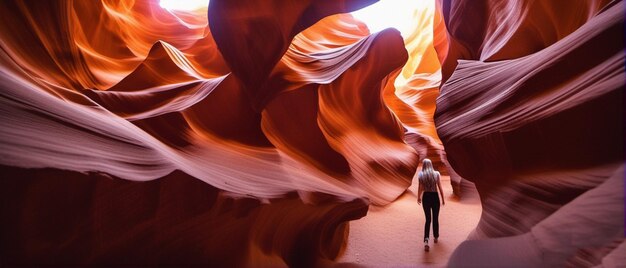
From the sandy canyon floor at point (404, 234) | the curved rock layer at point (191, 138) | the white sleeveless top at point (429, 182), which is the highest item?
the curved rock layer at point (191, 138)

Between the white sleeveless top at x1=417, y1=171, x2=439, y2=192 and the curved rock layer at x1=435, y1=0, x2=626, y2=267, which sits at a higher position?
the curved rock layer at x1=435, y1=0, x2=626, y2=267

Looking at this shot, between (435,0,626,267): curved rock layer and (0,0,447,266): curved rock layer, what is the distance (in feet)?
3.89

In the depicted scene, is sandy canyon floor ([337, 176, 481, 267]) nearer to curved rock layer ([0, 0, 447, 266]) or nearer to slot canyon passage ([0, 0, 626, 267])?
slot canyon passage ([0, 0, 626, 267])

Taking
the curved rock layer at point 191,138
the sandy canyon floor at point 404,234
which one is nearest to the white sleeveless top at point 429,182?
the sandy canyon floor at point 404,234

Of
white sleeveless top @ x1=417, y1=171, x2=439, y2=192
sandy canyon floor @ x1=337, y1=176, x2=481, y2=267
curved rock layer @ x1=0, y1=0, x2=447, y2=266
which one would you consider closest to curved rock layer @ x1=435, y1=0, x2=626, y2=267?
white sleeveless top @ x1=417, y1=171, x2=439, y2=192

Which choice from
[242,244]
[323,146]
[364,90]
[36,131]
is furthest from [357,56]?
[36,131]

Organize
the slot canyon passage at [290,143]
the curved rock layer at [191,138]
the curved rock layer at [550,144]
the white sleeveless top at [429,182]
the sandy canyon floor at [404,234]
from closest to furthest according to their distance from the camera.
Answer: the curved rock layer at [550,144]
the slot canyon passage at [290,143]
the curved rock layer at [191,138]
the sandy canyon floor at [404,234]
the white sleeveless top at [429,182]

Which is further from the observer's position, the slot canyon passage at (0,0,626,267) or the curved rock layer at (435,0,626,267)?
the slot canyon passage at (0,0,626,267)

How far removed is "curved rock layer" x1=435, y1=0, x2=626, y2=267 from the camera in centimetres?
113

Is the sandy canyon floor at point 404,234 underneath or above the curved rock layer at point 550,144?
underneath

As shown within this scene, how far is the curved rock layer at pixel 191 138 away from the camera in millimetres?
1434

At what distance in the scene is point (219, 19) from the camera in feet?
10.1

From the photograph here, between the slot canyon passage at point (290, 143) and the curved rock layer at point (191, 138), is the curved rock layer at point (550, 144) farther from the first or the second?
the curved rock layer at point (191, 138)

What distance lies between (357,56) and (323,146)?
138 centimetres
